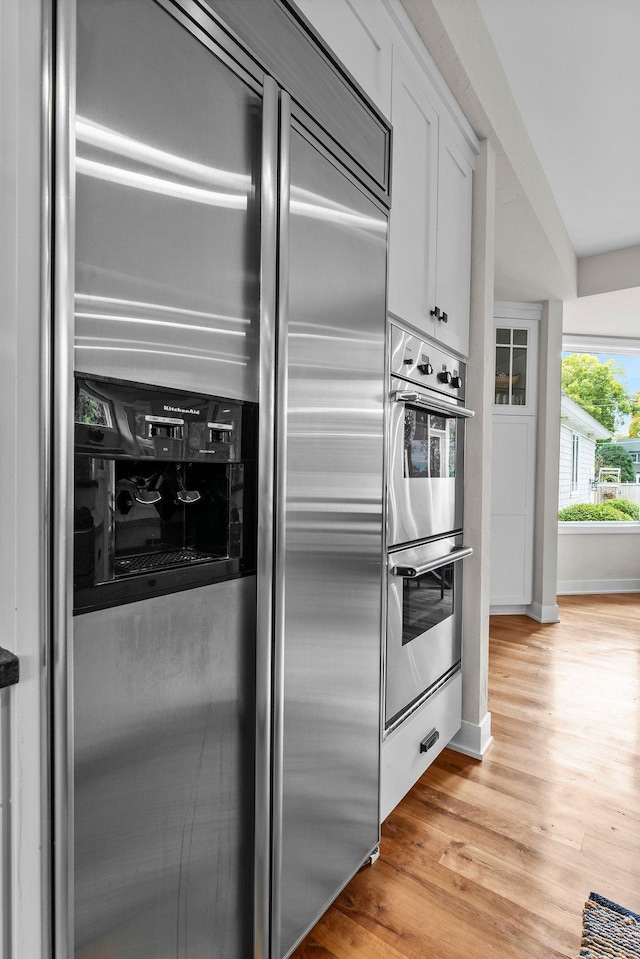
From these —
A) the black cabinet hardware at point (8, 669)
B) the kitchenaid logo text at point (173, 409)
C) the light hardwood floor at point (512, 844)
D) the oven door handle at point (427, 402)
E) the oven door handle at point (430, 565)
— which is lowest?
the light hardwood floor at point (512, 844)

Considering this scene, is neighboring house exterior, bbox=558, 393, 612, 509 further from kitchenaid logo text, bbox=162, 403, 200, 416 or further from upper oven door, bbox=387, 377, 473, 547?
kitchenaid logo text, bbox=162, 403, 200, 416

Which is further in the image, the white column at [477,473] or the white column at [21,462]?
the white column at [477,473]

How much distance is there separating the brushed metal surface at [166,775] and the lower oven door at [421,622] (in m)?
0.68

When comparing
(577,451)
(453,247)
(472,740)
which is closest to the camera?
(453,247)

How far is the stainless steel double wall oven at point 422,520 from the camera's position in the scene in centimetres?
164

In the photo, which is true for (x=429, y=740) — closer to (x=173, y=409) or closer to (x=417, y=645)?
(x=417, y=645)

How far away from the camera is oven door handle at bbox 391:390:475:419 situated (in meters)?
1.58

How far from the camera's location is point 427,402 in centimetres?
173

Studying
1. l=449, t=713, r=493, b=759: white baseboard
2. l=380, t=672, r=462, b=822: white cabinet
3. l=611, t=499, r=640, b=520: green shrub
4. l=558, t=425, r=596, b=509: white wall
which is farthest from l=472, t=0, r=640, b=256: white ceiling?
l=611, t=499, r=640, b=520: green shrub

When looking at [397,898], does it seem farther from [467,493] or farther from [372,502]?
[467,493]

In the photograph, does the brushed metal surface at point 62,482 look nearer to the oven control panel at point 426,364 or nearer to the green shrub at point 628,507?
the oven control panel at point 426,364

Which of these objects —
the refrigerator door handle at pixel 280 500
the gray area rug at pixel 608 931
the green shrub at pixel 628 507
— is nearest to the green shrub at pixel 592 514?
the green shrub at pixel 628 507

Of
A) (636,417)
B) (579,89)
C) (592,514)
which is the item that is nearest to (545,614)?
(592,514)

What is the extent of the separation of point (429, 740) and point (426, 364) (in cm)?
130
